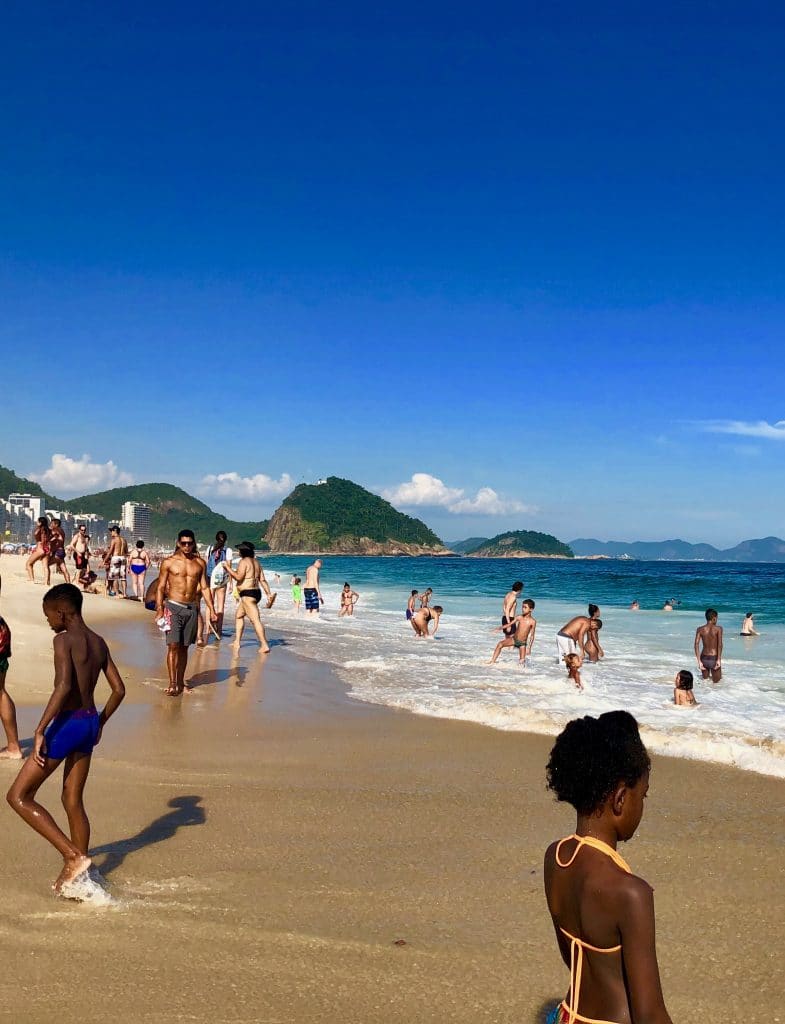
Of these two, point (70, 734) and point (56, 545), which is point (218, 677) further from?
point (56, 545)

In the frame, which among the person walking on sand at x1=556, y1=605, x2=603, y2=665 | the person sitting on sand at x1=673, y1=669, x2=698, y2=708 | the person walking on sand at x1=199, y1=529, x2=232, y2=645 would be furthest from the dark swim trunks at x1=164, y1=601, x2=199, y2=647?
the person walking on sand at x1=556, y1=605, x2=603, y2=665

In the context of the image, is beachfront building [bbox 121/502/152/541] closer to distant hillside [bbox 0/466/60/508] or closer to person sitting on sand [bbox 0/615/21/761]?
distant hillside [bbox 0/466/60/508]

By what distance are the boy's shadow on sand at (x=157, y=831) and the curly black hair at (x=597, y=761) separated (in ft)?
10.3

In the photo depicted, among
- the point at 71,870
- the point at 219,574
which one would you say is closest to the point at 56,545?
the point at 219,574

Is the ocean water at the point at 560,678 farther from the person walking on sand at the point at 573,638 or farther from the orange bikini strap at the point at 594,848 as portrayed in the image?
the orange bikini strap at the point at 594,848

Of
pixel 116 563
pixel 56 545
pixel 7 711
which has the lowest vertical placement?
pixel 7 711

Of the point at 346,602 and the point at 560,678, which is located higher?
the point at 346,602

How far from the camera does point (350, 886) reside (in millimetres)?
4297

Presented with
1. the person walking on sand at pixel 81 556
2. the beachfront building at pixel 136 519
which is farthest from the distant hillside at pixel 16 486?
the person walking on sand at pixel 81 556

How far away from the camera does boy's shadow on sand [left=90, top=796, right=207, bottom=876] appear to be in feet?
15.0

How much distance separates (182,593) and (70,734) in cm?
631

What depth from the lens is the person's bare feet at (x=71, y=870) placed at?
13.1 ft

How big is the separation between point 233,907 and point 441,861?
4.12ft

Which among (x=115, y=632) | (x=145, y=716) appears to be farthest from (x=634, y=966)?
(x=115, y=632)
